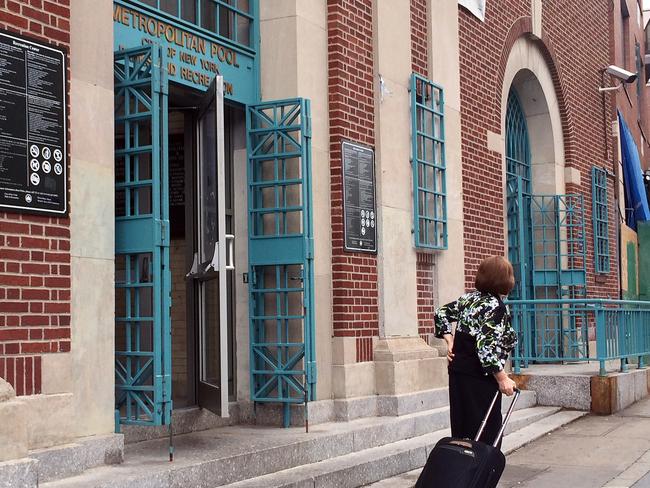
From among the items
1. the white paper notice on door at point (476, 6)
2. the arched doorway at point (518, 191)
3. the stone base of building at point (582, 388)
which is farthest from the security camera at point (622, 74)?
the stone base of building at point (582, 388)

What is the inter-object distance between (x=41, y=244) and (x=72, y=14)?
157 centimetres

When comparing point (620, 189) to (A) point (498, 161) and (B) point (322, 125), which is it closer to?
(A) point (498, 161)

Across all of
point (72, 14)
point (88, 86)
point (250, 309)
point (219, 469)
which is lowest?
point (219, 469)

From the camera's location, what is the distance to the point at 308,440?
8.07 metres

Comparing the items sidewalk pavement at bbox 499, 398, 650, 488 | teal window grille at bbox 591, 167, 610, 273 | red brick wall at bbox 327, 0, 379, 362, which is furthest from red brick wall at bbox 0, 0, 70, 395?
teal window grille at bbox 591, 167, 610, 273

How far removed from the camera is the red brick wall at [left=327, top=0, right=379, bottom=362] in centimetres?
947

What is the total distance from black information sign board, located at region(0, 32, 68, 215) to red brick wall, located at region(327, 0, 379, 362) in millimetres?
3552

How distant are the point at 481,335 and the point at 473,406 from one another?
18.1 inches

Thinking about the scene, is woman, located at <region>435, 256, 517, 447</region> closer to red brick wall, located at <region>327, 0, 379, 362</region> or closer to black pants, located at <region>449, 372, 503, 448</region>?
black pants, located at <region>449, 372, 503, 448</region>

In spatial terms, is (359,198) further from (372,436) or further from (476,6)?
(476,6)

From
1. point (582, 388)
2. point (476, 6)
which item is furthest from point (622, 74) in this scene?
point (582, 388)

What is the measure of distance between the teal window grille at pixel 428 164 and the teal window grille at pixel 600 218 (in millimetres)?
6427

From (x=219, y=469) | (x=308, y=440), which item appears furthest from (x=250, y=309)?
(x=219, y=469)

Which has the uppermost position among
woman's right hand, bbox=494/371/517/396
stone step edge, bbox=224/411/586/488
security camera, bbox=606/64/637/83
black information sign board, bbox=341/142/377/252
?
security camera, bbox=606/64/637/83
